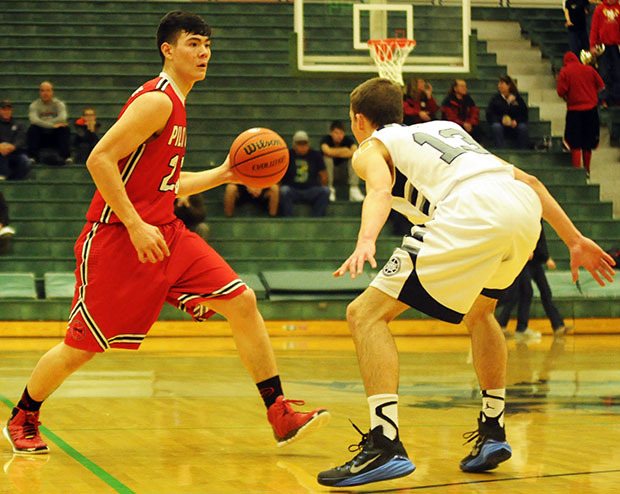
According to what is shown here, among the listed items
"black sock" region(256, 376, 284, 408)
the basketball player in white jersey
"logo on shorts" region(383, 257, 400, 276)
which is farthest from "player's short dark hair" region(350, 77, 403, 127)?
"black sock" region(256, 376, 284, 408)

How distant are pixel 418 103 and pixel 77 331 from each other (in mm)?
10673

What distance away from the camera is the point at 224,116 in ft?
55.9

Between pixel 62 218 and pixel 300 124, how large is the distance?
3.96 metres

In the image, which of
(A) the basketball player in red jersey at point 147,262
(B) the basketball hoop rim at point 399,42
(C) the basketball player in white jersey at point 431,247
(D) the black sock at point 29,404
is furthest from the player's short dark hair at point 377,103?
(B) the basketball hoop rim at point 399,42

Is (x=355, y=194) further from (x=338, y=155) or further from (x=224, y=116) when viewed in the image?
(x=224, y=116)

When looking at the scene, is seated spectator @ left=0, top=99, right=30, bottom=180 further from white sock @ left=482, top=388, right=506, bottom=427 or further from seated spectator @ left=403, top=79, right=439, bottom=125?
white sock @ left=482, top=388, right=506, bottom=427

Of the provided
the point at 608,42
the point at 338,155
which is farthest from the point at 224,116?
the point at 608,42

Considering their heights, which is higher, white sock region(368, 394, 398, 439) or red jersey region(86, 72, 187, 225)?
red jersey region(86, 72, 187, 225)

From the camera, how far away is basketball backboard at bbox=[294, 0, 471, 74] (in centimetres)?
1339

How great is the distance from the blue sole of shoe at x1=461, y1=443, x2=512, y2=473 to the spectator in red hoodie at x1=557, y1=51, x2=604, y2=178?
11746mm

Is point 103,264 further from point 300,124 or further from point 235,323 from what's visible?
point 300,124

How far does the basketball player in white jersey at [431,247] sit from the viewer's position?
468 cm

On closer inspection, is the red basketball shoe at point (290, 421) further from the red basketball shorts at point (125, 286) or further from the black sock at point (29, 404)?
the black sock at point (29, 404)

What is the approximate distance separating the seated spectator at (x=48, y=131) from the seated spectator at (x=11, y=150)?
25cm
